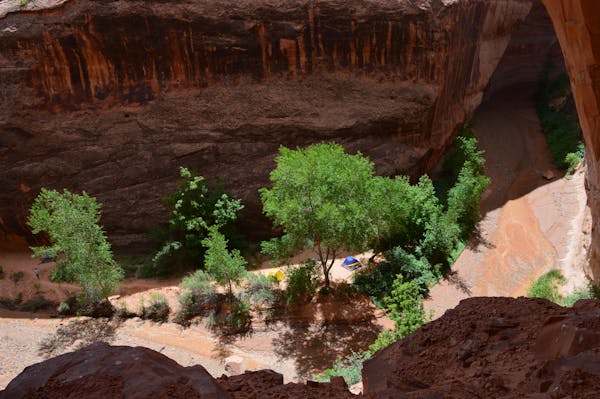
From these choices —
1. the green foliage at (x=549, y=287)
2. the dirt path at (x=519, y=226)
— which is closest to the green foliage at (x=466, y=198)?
the dirt path at (x=519, y=226)

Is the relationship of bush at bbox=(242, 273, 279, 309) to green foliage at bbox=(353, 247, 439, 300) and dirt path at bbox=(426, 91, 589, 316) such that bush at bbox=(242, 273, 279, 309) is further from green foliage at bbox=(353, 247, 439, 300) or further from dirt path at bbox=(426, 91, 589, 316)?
dirt path at bbox=(426, 91, 589, 316)

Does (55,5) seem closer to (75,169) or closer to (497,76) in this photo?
(75,169)

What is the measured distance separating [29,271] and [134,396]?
18682mm

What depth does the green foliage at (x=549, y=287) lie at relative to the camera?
45.7 ft

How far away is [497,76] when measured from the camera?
31219mm

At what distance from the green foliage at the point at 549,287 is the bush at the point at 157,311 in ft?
39.7

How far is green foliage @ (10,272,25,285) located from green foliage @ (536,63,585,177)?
82.3 ft

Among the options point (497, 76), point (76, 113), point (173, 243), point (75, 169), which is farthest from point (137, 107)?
point (497, 76)

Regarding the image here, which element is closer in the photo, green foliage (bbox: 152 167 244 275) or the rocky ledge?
the rocky ledge

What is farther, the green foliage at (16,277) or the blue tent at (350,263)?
the blue tent at (350,263)

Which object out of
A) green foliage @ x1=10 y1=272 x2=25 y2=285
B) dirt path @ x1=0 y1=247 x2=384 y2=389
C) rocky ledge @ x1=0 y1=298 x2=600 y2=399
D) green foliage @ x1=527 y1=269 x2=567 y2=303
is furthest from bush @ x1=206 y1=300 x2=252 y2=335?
rocky ledge @ x1=0 y1=298 x2=600 y2=399

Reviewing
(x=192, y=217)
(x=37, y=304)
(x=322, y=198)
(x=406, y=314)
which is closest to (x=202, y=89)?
(x=192, y=217)

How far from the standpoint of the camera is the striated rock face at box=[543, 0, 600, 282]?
277 inches

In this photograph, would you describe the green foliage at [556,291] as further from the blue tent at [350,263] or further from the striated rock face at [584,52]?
the blue tent at [350,263]
